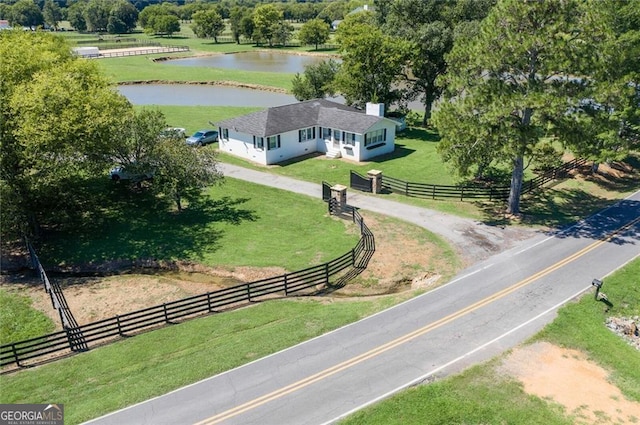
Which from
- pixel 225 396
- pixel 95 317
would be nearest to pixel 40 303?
pixel 95 317

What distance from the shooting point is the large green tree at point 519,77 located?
87.3 ft

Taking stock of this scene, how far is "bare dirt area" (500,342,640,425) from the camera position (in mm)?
15625

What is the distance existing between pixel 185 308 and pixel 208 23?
141297 mm

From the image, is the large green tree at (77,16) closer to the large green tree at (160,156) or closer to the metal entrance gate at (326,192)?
the large green tree at (160,156)

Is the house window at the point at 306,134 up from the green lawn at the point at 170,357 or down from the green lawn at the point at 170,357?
up

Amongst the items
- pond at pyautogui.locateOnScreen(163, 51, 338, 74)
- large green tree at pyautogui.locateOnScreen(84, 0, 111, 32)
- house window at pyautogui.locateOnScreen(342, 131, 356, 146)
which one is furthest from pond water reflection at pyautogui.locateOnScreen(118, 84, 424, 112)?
large green tree at pyautogui.locateOnScreen(84, 0, 111, 32)

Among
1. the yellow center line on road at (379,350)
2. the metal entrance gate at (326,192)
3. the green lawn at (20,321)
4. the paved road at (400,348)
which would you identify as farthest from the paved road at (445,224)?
the green lawn at (20,321)

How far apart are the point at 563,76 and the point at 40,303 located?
3236cm

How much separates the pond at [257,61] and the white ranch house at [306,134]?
186ft

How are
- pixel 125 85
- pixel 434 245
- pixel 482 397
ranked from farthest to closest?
pixel 125 85
pixel 434 245
pixel 482 397

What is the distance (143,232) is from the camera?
3167cm

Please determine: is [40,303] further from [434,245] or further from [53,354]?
[434,245]

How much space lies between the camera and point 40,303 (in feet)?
80.7

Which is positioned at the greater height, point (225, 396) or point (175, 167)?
point (175, 167)
